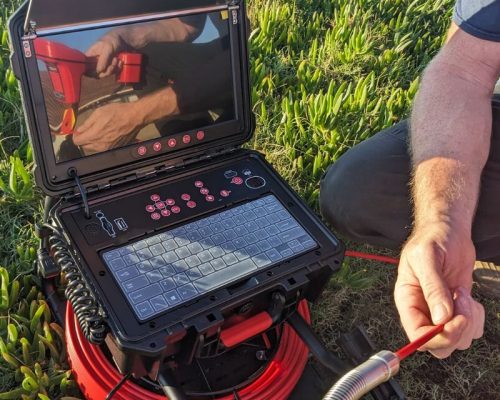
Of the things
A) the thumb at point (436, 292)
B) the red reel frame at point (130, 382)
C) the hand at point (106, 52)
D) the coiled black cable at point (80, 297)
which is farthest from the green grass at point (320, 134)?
the thumb at point (436, 292)

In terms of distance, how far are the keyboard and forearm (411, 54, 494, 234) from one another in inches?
10.6

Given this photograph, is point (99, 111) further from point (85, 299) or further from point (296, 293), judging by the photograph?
point (296, 293)

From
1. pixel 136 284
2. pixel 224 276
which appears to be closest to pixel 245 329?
pixel 224 276

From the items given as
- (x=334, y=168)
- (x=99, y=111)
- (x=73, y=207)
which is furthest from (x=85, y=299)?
(x=334, y=168)

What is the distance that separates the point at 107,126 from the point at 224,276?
0.38m

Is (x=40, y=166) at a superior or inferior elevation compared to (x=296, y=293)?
superior

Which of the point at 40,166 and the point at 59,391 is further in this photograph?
the point at 59,391

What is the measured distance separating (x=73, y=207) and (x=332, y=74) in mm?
1340

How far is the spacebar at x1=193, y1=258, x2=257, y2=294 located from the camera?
3.47 ft

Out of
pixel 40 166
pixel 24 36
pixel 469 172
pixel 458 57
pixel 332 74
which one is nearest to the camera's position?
pixel 24 36

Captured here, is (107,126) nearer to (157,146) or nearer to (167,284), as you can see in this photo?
(157,146)

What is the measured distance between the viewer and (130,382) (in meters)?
1.17

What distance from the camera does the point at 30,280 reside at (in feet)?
4.62

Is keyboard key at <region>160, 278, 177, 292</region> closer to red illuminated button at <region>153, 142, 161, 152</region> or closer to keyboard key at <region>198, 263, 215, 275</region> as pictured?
keyboard key at <region>198, 263, 215, 275</region>
